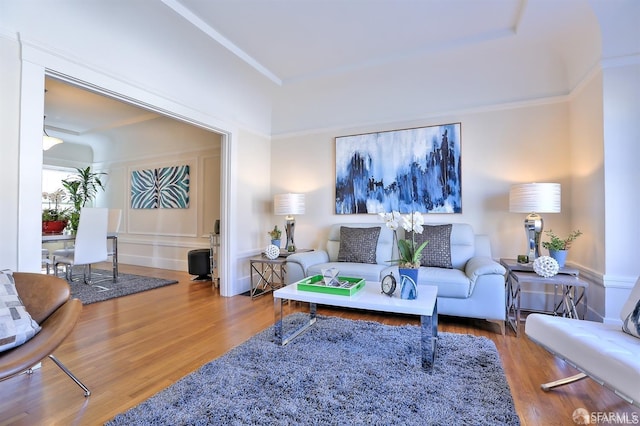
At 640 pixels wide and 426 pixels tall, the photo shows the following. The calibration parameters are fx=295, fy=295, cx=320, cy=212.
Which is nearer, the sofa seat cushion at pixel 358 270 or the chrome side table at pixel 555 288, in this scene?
the chrome side table at pixel 555 288

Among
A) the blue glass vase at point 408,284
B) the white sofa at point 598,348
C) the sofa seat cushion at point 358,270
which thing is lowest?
the white sofa at point 598,348

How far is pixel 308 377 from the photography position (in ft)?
5.88

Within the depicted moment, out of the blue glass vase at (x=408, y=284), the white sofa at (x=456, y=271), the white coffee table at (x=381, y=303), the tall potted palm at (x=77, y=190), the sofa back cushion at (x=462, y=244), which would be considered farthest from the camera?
the tall potted palm at (x=77, y=190)

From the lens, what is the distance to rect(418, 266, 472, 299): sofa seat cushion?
2605 mm

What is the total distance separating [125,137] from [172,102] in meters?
3.98

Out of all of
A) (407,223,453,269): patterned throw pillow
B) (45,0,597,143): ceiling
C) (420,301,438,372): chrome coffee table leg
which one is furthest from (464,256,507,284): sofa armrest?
(45,0,597,143): ceiling

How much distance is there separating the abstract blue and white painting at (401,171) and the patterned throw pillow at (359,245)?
Answer: 1.41 feet

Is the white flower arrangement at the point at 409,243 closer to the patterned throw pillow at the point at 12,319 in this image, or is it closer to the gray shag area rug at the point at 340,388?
the gray shag area rug at the point at 340,388

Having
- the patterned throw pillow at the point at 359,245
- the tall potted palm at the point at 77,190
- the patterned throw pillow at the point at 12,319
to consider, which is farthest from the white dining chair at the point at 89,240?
the patterned throw pillow at the point at 359,245

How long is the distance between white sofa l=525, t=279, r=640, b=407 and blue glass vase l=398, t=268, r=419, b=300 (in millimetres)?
696

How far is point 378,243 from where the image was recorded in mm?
3551

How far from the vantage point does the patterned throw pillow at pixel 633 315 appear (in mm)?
1550

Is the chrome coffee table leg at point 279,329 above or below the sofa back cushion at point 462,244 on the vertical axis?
below

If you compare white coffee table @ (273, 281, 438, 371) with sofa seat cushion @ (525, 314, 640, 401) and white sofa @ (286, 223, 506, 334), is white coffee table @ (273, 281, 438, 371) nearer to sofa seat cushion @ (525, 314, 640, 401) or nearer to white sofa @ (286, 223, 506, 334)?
white sofa @ (286, 223, 506, 334)
